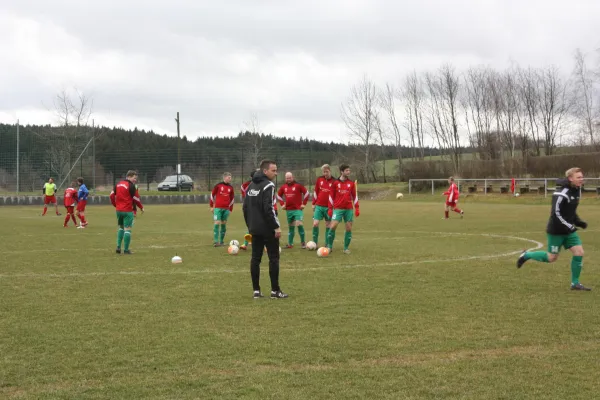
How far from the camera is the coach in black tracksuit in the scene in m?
9.02

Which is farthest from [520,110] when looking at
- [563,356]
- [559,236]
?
[563,356]

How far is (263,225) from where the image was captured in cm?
903

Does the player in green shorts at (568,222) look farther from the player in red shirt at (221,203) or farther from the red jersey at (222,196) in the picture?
the red jersey at (222,196)

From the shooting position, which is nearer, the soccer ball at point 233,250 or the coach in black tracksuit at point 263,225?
the coach in black tracksuit at point 263,225

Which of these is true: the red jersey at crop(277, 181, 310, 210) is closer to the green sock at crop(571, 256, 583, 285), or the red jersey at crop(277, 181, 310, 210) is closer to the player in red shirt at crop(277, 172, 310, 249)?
the player in red shirt at crop(277, 172, 310, 249)

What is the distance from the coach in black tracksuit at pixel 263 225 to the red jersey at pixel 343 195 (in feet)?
19.0

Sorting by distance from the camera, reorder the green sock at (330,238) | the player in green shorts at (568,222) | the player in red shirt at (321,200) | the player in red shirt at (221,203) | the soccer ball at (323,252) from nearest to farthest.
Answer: the player in green shorts at (568,222) < the soccer ball at (323,252) < the green sock at (330,238) < the player in red shirt at (321,200) < the player in red shirt at (221,203)

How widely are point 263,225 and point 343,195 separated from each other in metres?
6.00

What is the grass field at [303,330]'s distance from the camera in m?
5.19

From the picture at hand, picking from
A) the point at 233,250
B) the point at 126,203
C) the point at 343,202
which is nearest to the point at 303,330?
the point at 233,250

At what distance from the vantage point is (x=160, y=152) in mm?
57250

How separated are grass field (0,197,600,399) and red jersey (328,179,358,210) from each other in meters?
1.79

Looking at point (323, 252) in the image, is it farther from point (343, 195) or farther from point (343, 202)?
point (343, 195)

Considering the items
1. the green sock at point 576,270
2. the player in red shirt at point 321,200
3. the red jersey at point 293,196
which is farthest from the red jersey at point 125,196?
the green sock at point 576,270
